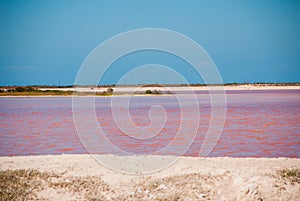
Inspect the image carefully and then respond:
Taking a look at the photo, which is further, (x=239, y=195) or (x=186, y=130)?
(x=186, y=130)

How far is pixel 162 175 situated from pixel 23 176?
3.32m

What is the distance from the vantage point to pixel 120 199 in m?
8.63

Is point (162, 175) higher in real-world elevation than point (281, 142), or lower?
lower

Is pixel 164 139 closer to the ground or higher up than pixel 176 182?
higher up

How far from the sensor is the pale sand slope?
866 centimetres

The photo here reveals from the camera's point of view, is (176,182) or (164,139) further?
(164,139)

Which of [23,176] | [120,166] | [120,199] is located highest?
[120,166]

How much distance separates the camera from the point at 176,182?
9352 mm

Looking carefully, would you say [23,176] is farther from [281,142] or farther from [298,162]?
[281,142]

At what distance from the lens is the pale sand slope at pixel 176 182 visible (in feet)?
28.4

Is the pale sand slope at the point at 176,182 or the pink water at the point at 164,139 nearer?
the pale sand slope at the point at 176,182

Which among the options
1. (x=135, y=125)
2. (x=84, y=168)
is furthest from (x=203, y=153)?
(x=135, y=125)

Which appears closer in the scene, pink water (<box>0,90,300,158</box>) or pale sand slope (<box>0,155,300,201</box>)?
pale sand slope (<box>0,155,300,201</box>)

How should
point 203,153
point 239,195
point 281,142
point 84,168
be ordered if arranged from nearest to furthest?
point 239,195 < point 84,168 < point 203,153 < point 281,142
